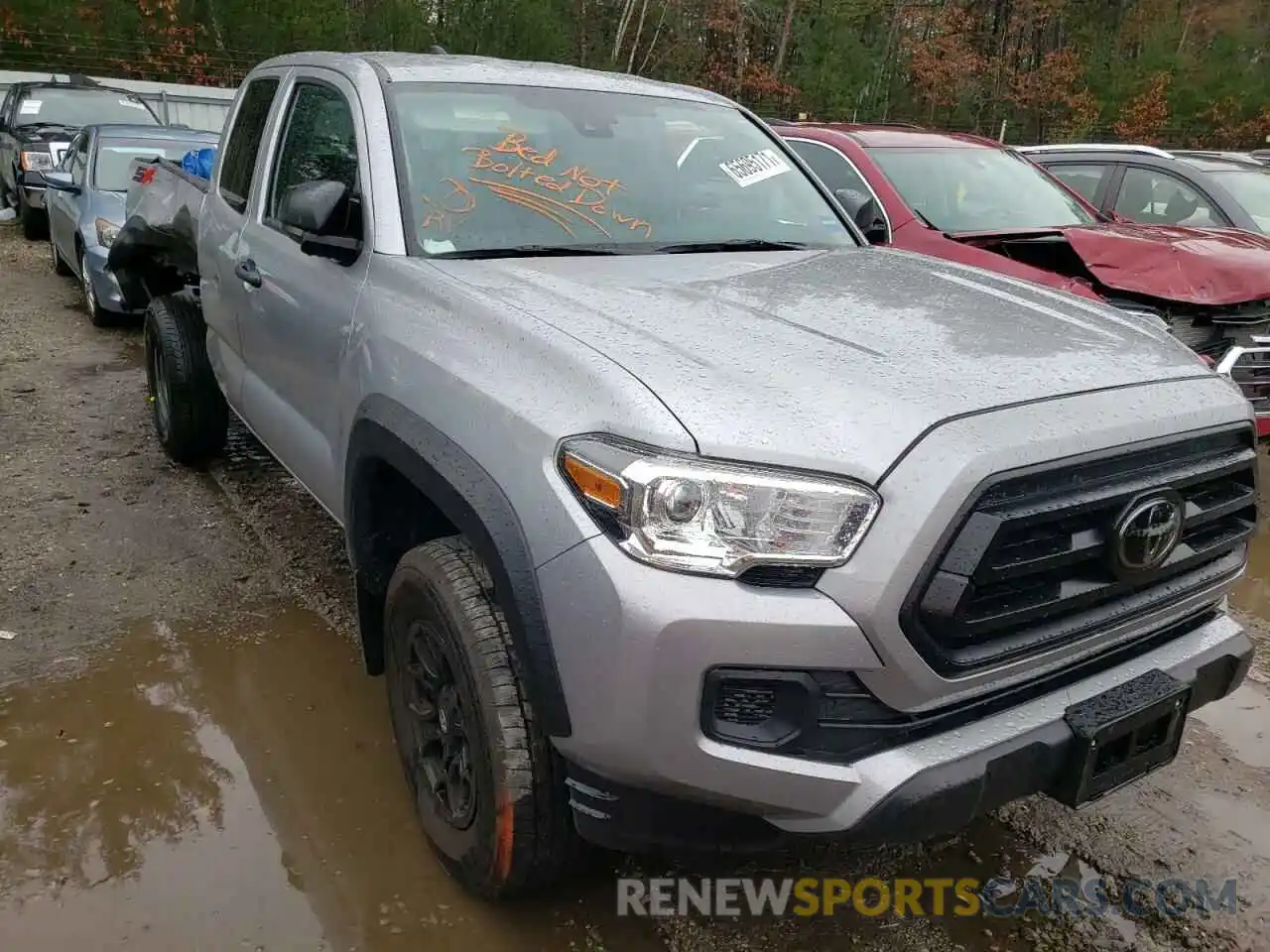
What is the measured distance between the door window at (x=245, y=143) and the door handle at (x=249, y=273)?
325 mm

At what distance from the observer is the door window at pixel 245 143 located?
3.94 metres

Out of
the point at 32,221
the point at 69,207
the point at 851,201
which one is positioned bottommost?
the point at 32,221

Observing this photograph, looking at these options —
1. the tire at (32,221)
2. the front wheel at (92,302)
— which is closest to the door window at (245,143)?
the front wheel at (92,302)

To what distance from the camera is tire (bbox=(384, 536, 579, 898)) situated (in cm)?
210

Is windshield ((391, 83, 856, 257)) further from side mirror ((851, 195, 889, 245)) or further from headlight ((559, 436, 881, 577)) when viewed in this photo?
headlight ((559, 436, 881, 577))

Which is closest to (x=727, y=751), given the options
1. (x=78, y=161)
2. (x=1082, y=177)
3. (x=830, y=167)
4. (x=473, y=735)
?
(x=473, y=735)

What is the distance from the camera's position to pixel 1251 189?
7.44 m

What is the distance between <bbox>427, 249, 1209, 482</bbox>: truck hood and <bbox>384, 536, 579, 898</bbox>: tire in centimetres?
62

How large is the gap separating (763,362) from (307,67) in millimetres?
2437

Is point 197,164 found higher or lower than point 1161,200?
lower

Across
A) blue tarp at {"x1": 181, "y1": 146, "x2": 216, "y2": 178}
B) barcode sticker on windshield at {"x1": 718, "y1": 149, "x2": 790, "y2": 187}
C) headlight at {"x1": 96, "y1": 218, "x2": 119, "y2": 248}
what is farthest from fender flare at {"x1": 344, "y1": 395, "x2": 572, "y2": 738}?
headlight at {"x1": 96, "y1": 218, "x2": 119, "y2": 248}

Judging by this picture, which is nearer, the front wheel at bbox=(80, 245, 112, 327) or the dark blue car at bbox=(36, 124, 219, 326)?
the dark blue car at bbox=(36, 124, 219, 326)

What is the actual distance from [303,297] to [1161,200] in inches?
257

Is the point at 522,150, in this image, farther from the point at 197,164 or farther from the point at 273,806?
the point at 197,164
